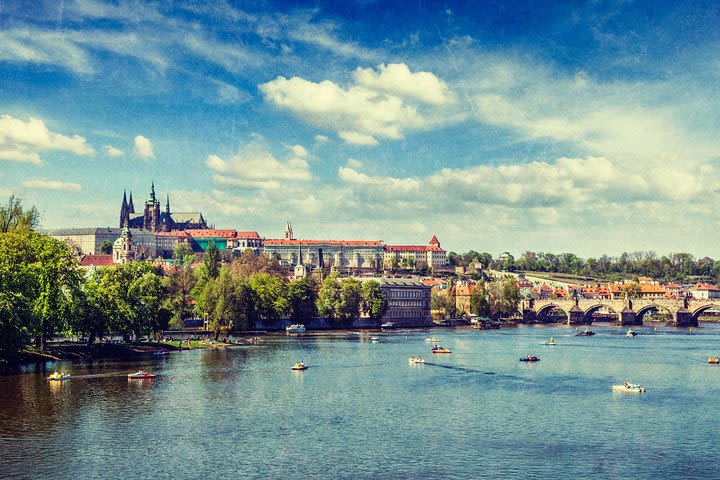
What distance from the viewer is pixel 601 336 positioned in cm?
14525

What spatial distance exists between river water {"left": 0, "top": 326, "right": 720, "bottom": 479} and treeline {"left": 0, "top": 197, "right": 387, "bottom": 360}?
5830 millimetres

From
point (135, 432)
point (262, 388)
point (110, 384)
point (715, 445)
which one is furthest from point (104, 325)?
point (715, 445)

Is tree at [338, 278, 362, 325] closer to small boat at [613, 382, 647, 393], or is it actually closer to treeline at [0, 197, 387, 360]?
treeline at [0, 197, 387, 360]

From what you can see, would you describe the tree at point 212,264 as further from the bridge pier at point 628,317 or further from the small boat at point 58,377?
the bridge pier at point 628,317

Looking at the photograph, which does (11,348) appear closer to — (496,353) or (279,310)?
(496,353)

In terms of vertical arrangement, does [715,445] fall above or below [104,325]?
below

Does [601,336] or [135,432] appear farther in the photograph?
[601,336]

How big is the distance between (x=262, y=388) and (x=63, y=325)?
90.9ft

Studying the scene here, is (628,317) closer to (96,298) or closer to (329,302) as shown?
(329,302)

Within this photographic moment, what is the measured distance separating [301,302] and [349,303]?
15.3 m

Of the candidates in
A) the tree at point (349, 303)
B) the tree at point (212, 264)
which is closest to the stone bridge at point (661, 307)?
the tree at point (349, 303)

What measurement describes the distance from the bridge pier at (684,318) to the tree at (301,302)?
290 ft

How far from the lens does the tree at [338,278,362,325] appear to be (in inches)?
6457

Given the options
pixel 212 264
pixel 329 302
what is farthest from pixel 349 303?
pixel 212 264
